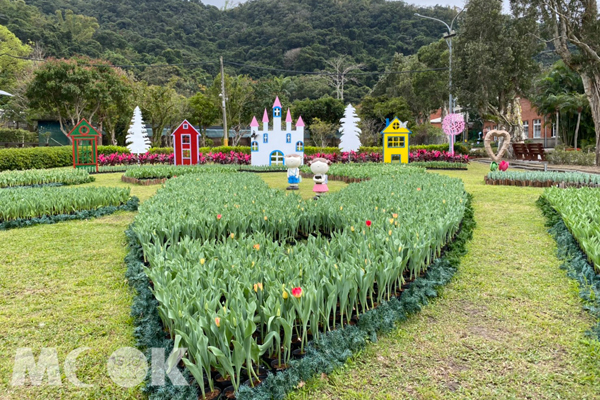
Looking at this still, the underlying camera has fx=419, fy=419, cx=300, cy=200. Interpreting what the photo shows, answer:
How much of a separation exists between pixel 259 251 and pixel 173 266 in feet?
2.82

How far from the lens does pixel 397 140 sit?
2097 cm

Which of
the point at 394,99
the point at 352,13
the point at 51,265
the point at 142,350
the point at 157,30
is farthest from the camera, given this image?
the point at 352,13

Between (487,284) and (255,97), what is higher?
(255,97)

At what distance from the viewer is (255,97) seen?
38500 millimetres

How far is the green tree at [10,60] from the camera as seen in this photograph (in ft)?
108

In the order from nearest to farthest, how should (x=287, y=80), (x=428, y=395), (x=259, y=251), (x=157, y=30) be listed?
(x=428, y=395) < (x=259, y=251) < (x=287, y=80) < (x=157, y=30)

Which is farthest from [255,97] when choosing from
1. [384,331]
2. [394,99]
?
[384,331]

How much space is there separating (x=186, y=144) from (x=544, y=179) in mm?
15165

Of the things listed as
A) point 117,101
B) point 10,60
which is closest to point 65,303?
point 117,101

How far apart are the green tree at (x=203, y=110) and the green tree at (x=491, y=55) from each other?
20.8m

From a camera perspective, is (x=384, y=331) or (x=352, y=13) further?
(x=352, y=13)

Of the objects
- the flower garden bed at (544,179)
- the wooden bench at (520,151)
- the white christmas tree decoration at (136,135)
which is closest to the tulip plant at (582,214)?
the flower garden bed at (544,179)

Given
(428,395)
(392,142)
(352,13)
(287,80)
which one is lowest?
(428,395)

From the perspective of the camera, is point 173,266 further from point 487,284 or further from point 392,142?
point 392,142
